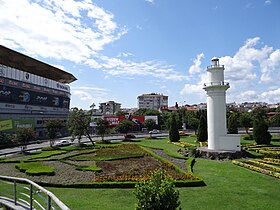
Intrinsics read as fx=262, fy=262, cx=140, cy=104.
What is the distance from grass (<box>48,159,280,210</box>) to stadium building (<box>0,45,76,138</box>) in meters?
30.9

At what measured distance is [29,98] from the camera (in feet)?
186

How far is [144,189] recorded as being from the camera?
7.43 m

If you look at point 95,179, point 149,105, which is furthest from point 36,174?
point 149,105

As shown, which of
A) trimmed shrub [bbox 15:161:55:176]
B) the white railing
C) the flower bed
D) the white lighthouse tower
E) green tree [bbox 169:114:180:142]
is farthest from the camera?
green tree [bbox 169:114:180:142]

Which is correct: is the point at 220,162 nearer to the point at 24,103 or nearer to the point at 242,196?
the point at 242,196

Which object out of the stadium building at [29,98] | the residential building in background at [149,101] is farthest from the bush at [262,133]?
the residential building in background at [149,101]

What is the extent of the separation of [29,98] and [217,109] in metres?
44.3

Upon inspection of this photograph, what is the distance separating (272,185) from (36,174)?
1432cm

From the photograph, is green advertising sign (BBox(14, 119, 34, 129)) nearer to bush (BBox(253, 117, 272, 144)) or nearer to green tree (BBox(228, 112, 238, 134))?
green tree (BBox(228, 112, 238, 134))

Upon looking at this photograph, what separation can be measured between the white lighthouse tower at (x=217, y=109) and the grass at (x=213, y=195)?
8.61m

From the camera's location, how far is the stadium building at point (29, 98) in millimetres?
49125

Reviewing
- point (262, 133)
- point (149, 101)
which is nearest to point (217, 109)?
point (262, 133)

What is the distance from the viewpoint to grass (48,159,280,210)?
11250 mm

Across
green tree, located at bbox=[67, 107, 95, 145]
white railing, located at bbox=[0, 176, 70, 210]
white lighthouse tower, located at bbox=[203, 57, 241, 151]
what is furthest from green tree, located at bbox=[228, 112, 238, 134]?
white railing, located at bbox=[0, 176, 70, 210]
